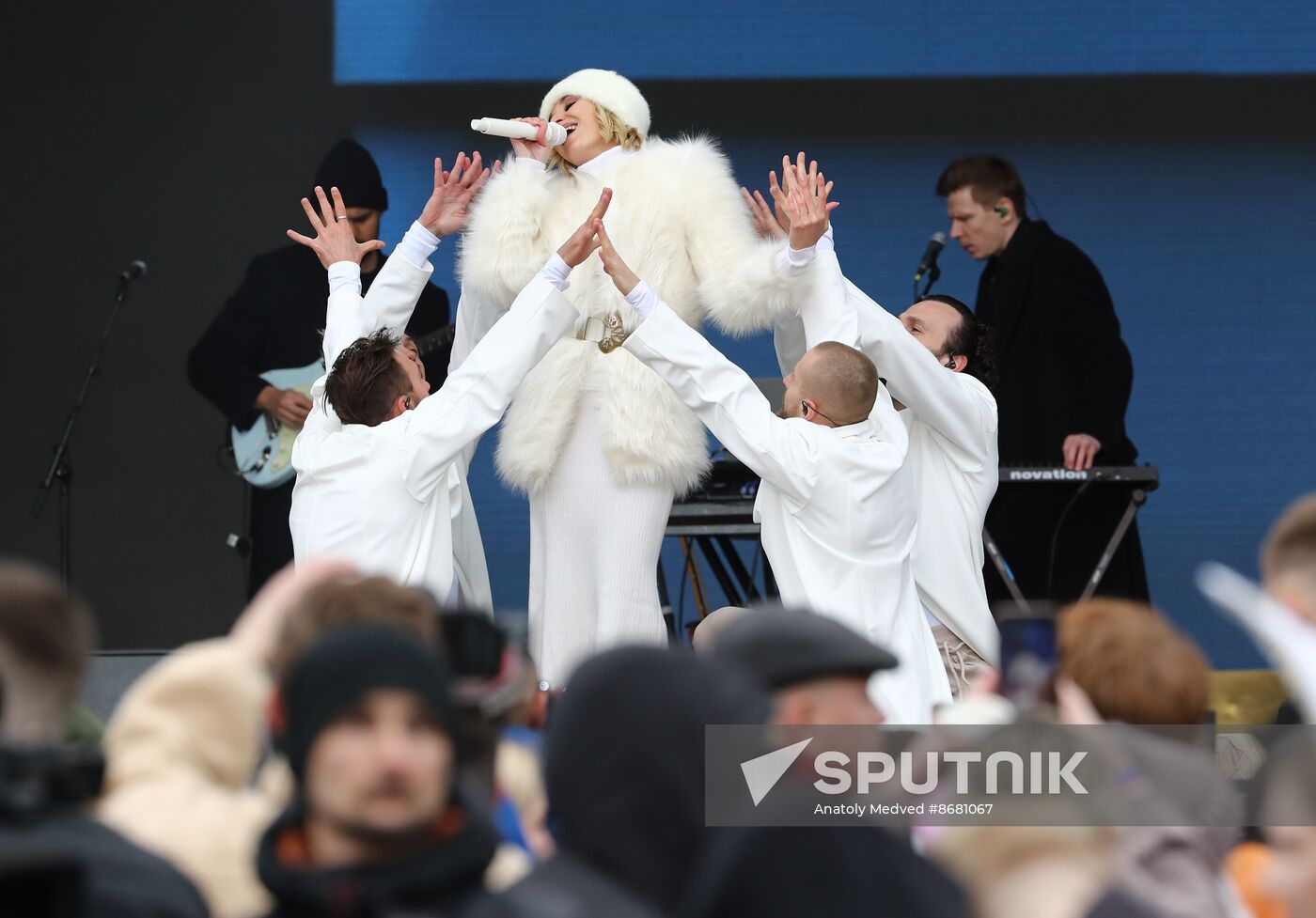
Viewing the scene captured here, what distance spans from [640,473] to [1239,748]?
1333mm

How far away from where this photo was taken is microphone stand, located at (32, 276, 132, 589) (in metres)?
5.34

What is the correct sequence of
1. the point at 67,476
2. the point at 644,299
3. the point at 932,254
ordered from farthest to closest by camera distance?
the point at 67,476 < the point at 932,254 < the point at 644,299

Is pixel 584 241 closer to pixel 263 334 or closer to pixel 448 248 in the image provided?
pixel 263 334

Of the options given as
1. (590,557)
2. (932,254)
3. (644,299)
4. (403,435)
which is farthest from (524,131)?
(932,254)

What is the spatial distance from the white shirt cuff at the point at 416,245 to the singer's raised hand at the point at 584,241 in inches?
19.4

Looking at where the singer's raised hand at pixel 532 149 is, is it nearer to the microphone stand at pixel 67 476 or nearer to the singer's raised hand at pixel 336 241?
the singer's raised hand at pixel 336 241

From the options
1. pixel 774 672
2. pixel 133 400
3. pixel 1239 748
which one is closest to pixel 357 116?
Result: pixel 133 400

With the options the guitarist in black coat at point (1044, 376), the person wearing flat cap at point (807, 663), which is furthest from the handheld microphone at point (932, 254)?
the person wearing flat cap at point (807, 663)

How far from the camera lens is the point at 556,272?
3723mm


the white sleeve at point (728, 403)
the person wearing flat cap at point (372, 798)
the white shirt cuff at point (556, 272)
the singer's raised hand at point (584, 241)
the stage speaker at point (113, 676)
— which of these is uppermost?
Result: the singer's raised hand at point (584, 241)

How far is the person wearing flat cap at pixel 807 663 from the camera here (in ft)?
6.61

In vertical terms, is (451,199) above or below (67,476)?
above

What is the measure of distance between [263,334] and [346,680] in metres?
3.88

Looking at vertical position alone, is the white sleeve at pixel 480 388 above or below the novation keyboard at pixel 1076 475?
above
